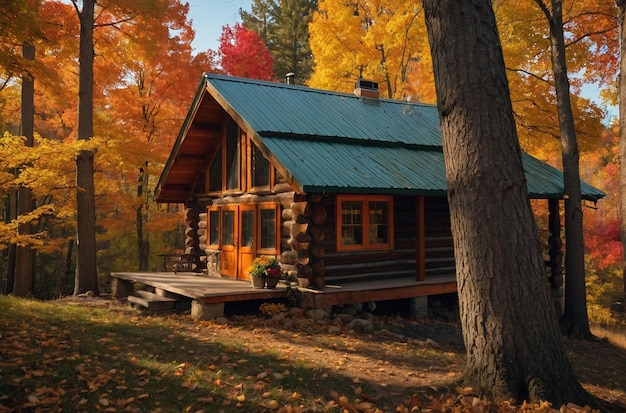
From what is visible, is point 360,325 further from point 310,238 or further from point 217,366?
point 217,366

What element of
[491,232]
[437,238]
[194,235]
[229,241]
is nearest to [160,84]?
[194,235]

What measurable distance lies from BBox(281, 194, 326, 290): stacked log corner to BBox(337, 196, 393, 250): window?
1.18 metres

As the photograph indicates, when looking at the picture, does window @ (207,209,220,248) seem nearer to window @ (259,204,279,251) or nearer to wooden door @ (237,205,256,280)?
wooden door @ (237,205,256,280)

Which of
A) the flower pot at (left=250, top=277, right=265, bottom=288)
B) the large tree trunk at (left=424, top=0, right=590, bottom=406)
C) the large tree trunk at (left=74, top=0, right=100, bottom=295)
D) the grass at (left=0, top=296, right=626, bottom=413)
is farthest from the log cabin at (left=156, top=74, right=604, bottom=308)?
the large tree trunk at (left=424, top=0, right=590, bottom=406)

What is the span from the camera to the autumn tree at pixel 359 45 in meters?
21.6

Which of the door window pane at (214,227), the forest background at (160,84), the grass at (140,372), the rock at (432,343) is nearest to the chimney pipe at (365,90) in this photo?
the forest background at (160,84)

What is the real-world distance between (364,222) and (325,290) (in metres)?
2.43

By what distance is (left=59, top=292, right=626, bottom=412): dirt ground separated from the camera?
6.83m

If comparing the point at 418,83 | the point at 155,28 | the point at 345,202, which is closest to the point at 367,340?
the point at 345,202

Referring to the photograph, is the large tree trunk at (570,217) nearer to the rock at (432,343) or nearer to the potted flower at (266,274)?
the rock at (432,343)

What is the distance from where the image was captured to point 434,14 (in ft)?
18.9

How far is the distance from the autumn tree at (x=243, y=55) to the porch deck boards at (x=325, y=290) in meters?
17.8

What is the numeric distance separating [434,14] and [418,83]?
19.5 m

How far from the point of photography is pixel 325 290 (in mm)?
10812
